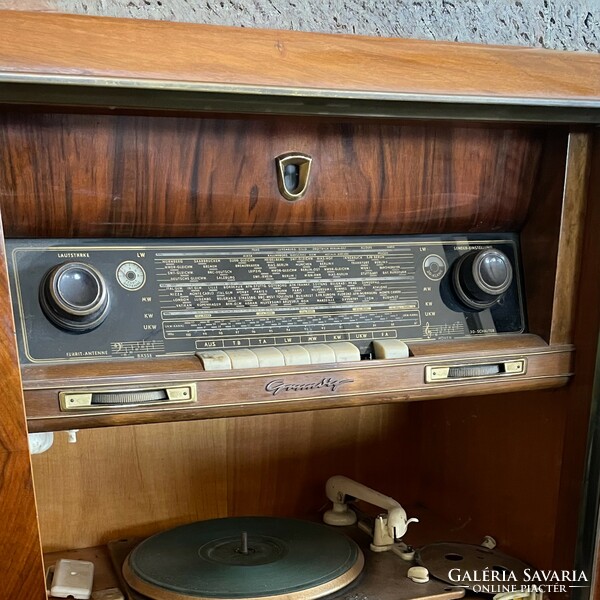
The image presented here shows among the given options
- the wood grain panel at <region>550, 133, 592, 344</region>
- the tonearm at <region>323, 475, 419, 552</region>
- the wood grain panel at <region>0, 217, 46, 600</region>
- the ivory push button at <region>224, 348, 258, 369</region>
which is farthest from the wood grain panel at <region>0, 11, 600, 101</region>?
the tonearm at <region>323, 475, 419, 552</region>

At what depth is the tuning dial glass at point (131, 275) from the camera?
1.11 meters

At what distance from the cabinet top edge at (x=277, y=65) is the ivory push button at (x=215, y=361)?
0.35m

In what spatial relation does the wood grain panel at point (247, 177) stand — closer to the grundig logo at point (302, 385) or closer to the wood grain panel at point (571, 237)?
the wood grain panel at point (571, 237)

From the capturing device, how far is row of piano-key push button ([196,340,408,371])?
1082 mm

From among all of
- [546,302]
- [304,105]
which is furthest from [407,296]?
[304,105]

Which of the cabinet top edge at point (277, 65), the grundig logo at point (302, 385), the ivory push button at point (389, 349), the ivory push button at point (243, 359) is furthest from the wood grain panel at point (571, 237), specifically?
the ivory push button at point (243, 359)

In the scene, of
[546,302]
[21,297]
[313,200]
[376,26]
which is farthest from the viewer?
[376,26]

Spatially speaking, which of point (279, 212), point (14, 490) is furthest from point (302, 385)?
point (14, 490)

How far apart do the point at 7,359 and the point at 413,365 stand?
0.57m

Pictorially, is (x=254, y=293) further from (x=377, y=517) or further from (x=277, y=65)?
(x=377, y=517)

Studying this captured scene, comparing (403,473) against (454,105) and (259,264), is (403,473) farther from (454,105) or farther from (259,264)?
(454,105)

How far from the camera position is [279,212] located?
114 cm

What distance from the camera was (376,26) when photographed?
1.37 meters

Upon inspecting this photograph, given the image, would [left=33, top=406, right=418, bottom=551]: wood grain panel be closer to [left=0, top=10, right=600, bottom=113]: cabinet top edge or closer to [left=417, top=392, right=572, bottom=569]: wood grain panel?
[left=417, top=392, right=572, bottom=569]: wood grain panel
